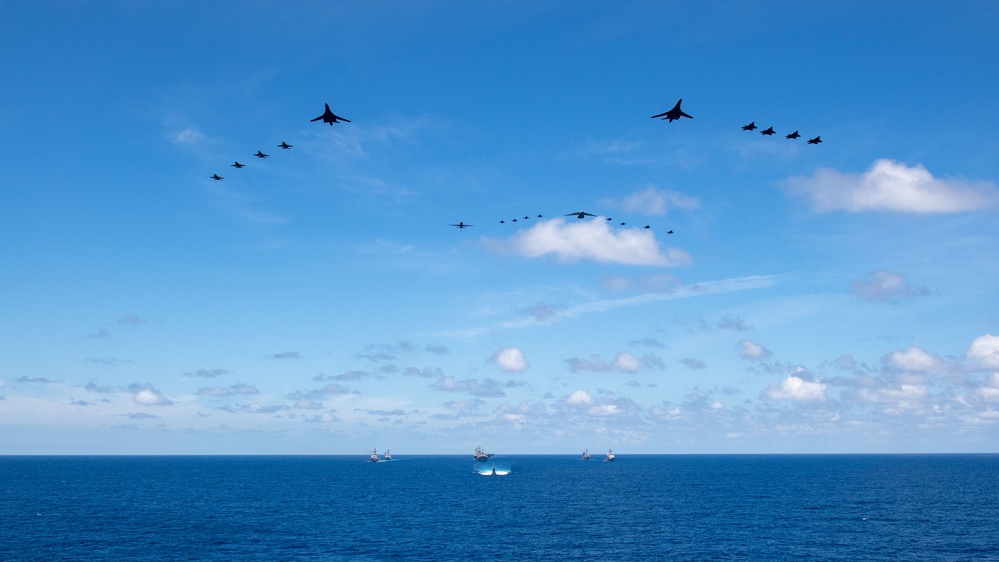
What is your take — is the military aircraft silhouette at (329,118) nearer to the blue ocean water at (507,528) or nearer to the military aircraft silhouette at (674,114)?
the military aircraft silhouette at (674,114)

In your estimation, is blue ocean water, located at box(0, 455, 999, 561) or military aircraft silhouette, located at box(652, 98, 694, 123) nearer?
Answer: military aircraft silhouette, located at box(652, 98, 694, 123)

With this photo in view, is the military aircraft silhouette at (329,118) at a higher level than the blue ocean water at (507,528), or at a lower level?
higher

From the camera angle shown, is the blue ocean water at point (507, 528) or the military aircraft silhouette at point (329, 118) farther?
the blue ocean water at point (507, 528)

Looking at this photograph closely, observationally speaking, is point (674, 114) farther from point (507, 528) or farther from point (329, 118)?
point (507, 528)

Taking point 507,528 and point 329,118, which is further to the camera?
point 507,528

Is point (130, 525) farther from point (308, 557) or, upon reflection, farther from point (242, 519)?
point (308, 557)

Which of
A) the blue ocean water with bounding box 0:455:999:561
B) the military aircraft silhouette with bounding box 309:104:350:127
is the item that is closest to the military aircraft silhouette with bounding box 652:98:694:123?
the military aircraft silhouette with bounding box 309:104:350:127

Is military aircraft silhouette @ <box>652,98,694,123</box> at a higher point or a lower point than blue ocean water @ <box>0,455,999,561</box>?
higher

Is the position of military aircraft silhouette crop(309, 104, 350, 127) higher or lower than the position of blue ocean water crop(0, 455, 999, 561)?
higher

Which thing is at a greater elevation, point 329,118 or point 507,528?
point 329,118

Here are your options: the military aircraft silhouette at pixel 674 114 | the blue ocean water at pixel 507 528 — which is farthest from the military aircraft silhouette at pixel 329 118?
the blue ocean water at pixel 507 528

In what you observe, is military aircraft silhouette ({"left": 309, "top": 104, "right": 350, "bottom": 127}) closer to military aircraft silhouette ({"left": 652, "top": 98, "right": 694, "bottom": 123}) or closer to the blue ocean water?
military aircraft silhouette ({"left": 652, "top": 98, "right": 694, "bottom": 123})

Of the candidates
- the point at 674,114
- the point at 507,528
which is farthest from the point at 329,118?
the point at 507,528

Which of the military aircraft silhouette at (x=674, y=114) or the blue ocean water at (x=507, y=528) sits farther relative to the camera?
the blue ocean water at (x=507, y=528)
